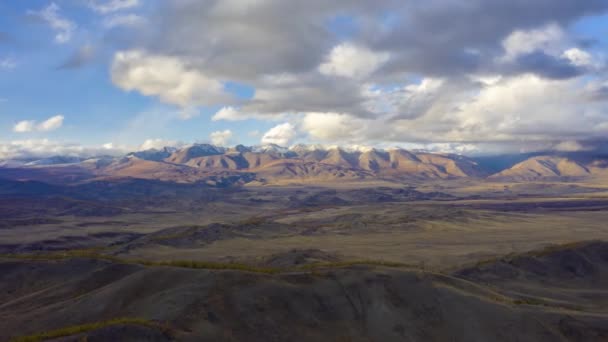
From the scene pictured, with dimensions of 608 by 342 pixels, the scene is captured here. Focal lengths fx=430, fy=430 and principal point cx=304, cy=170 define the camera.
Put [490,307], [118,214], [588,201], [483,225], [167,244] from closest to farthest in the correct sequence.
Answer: [490,307] < [167,244] < [483,225] < [118,214] < [588,201]

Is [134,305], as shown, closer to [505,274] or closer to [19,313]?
[19,313]

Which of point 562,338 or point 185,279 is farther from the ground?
point 185,279

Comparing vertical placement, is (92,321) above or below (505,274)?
above

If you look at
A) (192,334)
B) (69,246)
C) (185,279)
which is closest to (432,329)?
(192,334)

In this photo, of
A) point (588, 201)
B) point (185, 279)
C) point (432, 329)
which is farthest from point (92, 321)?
point (588, 201)

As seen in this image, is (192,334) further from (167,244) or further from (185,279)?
(167,244)

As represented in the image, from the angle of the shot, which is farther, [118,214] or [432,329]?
[118,214]

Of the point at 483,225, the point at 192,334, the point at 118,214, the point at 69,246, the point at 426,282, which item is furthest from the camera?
the point at 118,214

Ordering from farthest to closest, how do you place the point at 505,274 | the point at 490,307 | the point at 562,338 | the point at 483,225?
1. the point at 483,225
2. the point at 505,274
3. the point at 490,307
4. the point at 562,338

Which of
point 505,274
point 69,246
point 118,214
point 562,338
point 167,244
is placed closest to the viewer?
point 562,338
